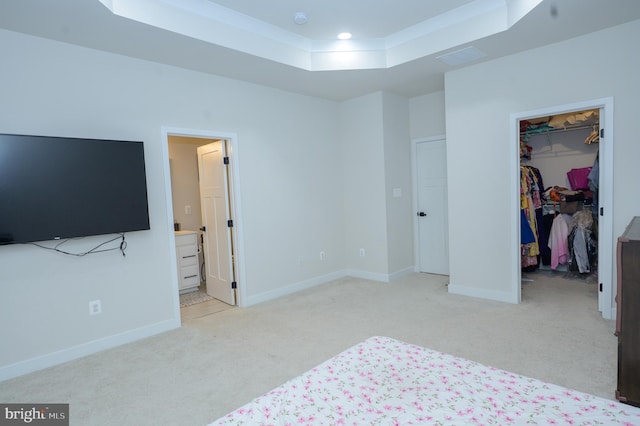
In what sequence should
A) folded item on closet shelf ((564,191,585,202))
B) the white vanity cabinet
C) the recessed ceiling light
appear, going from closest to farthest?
1. the recessed ceiling light
2. folded item on closet shelf ((564,191,585,202))
3. the white vanity cabinet

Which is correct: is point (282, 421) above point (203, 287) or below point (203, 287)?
above

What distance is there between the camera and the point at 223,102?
4094 millimetres

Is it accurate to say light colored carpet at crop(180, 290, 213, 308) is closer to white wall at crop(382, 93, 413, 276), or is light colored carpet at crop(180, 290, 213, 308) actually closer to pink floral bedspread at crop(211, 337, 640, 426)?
white wall at crop(382, 93, 413, 276)

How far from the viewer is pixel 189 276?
514cm

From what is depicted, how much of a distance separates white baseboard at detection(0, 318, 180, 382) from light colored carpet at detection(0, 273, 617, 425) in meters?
0.07

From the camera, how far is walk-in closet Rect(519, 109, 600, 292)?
480cm

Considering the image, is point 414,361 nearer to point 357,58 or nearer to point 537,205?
point 357,58

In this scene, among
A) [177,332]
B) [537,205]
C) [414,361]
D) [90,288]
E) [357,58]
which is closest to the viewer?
[414,361]

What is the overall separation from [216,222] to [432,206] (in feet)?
10.4

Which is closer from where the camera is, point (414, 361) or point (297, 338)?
point (414, 361)

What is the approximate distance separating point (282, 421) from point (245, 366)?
1633 mm

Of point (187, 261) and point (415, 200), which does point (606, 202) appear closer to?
point (415, 200)

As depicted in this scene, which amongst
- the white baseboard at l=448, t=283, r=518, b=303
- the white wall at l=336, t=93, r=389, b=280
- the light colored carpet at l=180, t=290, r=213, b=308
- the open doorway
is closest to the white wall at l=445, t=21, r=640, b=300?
the white baseboard at l=448, t=283, r=518, b=303

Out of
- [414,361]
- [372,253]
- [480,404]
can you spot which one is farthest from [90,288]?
[372,253]
